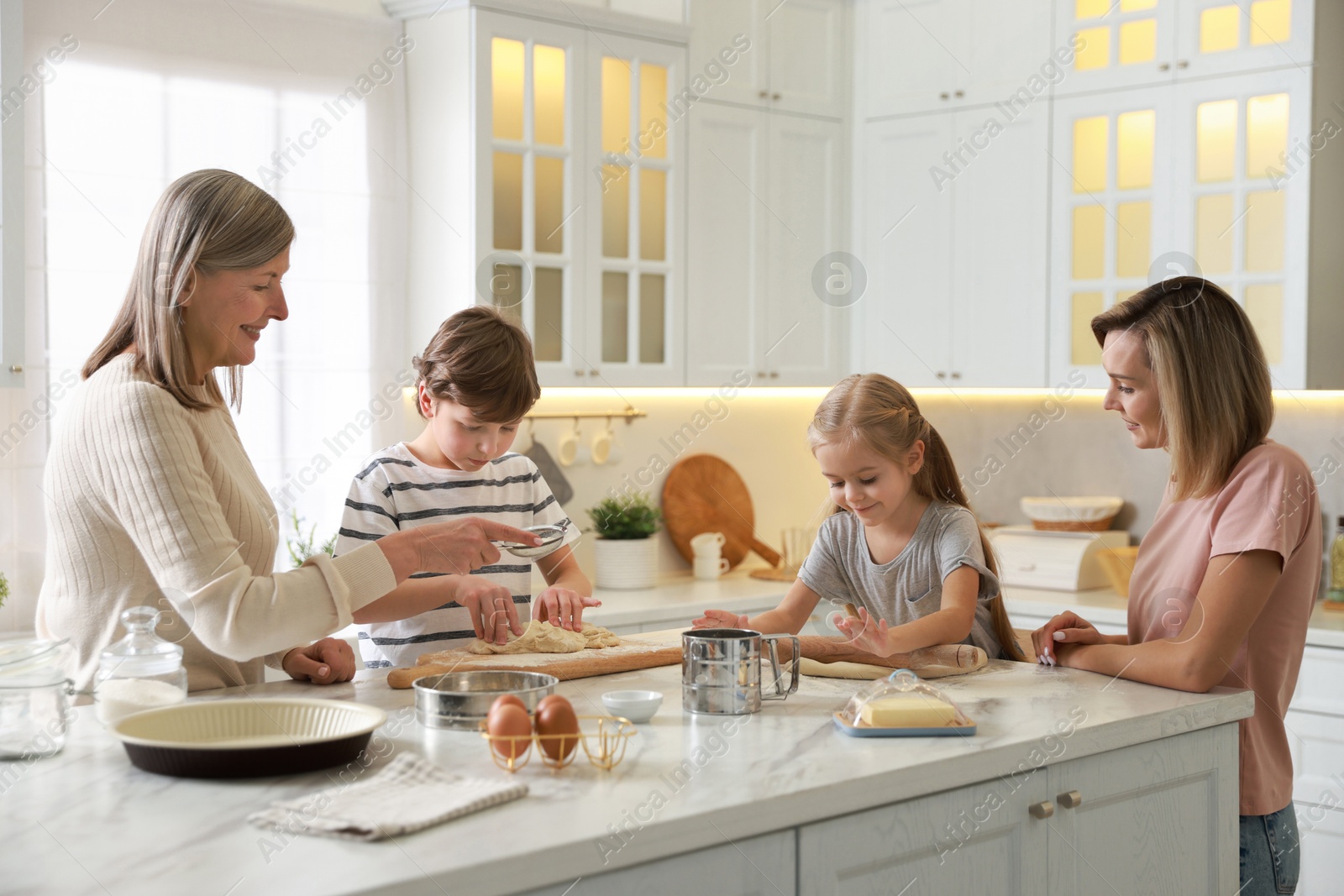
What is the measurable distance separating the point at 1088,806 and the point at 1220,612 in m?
0.33

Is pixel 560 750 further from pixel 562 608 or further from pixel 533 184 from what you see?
pixel 533 184

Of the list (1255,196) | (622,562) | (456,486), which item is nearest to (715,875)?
(456,486)

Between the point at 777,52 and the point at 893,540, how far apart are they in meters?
2.27

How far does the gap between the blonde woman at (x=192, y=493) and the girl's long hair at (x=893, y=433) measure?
1.79ft

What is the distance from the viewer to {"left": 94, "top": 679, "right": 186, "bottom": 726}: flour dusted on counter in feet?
4.69

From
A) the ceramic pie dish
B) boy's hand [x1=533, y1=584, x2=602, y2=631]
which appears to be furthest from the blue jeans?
the ceramic pie dish

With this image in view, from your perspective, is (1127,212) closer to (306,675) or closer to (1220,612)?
(1220,612)

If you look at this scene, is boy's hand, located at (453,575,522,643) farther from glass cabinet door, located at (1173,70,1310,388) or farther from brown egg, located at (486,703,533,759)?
glass cabinet door, located at (1173,70,1310,388)

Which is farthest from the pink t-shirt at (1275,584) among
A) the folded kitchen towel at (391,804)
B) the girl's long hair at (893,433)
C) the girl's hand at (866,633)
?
the folded kitchen towel at (391,804)

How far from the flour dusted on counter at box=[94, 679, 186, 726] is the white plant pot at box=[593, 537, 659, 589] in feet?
7.25

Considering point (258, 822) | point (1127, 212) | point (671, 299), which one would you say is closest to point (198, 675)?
point (258, 822)

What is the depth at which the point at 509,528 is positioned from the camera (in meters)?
1.75

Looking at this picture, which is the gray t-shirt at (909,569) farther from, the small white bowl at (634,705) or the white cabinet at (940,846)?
the small white bowl at (634,705)

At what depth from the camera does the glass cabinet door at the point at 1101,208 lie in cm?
346
